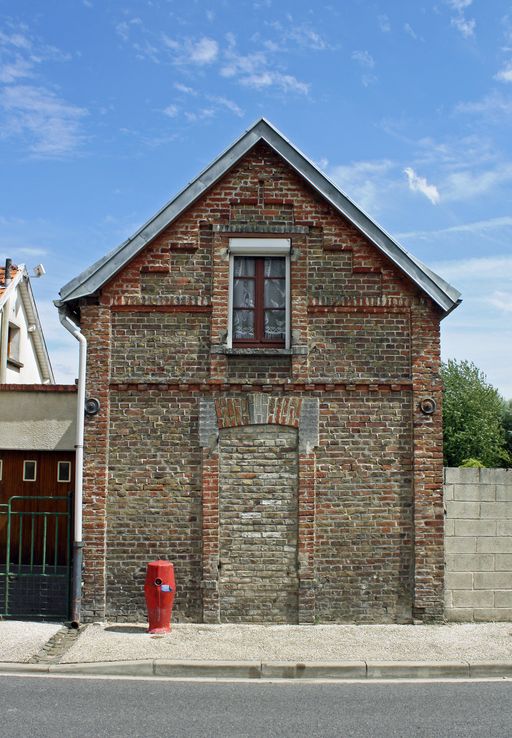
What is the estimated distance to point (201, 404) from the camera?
36.3 feet

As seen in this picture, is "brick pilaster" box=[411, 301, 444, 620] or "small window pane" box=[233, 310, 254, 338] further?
"small window pane" box=[233, 310, 254, 338]

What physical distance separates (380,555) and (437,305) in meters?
3.60

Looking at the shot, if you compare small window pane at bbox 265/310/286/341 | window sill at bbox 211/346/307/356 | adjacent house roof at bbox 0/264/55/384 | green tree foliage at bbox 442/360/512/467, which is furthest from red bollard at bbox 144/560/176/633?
green tree foliage at bbox 442/360/512/467

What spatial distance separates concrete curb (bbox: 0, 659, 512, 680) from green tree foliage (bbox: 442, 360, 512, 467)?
30.7 metres

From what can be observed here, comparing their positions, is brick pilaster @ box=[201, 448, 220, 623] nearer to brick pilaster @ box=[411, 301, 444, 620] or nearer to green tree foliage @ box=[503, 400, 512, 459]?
brick pilaster @ box=[411, 301, 444, 620]

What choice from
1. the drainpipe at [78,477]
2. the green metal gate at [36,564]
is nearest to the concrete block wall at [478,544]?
the drainpipe at [78,477]

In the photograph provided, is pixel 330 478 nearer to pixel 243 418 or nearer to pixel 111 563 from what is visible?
pixel 243 418

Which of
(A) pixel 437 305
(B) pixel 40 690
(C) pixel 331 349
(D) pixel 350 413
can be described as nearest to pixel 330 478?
(D) pixel 350 413

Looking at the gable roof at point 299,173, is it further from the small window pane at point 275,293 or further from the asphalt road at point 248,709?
the asphalt road at point 248,709

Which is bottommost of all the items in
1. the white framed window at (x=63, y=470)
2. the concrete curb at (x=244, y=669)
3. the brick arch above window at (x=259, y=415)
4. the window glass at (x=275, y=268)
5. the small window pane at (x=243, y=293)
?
the concrete curb at (x=244, y=669)

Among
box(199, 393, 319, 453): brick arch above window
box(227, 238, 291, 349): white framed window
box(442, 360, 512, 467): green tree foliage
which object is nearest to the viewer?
box(199, 393, 319, 453): brick arch above window

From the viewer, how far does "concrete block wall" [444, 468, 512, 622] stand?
1113 cm

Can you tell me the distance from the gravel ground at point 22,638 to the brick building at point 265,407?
67cm

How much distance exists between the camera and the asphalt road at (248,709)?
679cm
